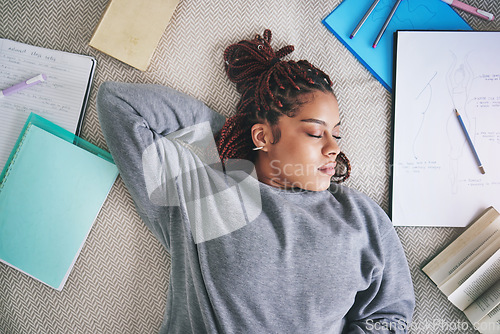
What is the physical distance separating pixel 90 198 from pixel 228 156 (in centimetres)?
38

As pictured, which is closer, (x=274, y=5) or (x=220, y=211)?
(x=220, y=211)

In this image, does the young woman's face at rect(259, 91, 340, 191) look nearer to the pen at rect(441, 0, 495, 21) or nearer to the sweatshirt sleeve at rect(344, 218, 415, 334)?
the sweatshirt sleeve at rect(344, 218, 415, 334)

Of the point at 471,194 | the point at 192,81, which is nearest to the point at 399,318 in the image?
the point at 471,194

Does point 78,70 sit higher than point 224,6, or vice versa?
point 224,6

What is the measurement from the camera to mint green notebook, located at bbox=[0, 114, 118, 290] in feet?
3.10

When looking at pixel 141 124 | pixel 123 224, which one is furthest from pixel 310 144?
pixel 123 224

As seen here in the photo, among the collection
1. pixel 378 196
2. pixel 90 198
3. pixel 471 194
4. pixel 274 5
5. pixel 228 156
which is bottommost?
pixel 90 198

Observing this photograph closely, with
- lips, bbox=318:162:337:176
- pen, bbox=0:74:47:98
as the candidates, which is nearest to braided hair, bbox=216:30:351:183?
lips, bbox=318:162:337:176

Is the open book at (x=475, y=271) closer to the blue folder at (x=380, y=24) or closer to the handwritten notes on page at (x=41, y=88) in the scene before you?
the blue folder at (x=380, y=24)

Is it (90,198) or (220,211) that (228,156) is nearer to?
(220,211)

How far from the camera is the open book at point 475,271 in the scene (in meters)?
0.93

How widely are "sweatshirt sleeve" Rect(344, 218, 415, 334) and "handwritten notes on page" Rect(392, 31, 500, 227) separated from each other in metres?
0.11

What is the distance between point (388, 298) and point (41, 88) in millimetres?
1029

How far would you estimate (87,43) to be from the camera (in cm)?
97
